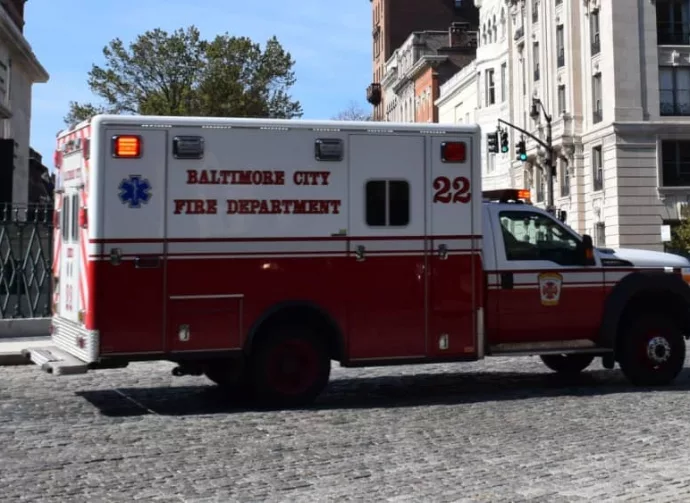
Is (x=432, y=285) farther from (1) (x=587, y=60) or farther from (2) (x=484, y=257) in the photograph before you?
(1) (x=587, y=60)

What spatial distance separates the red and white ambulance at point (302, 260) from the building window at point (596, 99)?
36.4m

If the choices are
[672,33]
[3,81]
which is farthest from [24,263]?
[672,33]

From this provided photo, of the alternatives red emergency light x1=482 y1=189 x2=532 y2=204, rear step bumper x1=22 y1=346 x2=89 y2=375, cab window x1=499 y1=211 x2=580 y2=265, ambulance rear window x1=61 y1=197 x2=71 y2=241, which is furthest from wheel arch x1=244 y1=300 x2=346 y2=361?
red emergency light x1=482 y1=189 x2=532 y2=204

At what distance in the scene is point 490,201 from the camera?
11680 mm

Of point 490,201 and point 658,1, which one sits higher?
point 658,1

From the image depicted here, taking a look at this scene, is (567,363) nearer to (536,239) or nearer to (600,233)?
(536,239)

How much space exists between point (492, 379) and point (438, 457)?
525 cm

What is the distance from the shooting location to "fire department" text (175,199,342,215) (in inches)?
388

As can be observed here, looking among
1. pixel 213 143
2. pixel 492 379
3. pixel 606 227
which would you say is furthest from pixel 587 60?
pixel 213 143

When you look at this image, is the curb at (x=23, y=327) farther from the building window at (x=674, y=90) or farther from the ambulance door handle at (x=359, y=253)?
the building window at (x=674, y=90)

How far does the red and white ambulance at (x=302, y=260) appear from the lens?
31.8 ft

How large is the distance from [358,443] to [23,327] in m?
11.7

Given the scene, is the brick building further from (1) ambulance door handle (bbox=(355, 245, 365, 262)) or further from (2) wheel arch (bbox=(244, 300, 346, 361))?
(2) wheel arch (bbox=(244, 300, 346, 361))

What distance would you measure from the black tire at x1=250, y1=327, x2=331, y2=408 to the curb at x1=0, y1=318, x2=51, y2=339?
30.8ft
